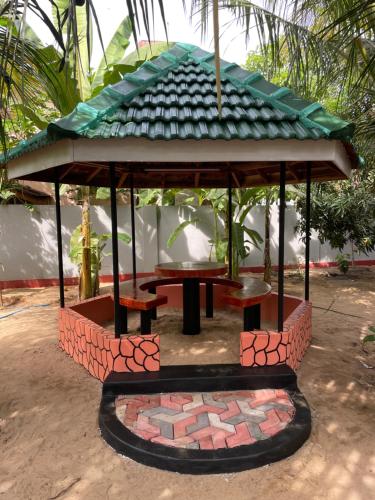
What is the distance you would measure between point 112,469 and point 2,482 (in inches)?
29.9

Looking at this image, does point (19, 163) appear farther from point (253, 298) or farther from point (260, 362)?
point (260, 362)

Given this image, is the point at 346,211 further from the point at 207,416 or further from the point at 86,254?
the point at 207,416

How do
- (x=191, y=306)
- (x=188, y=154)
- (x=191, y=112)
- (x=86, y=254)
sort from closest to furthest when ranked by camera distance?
(x=188, y=154)
(x=191, y=112)
(x=191, y=306)
(x=86, y=254)

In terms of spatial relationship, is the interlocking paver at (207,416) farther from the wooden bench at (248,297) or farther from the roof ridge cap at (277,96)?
the roof ridge cap at (277,96)

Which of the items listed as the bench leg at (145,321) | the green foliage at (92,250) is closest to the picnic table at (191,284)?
the bench leg at (145,321)

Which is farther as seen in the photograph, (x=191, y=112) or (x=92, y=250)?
(x=92, y=250)

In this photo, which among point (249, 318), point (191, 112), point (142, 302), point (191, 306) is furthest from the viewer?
point (191, 306)

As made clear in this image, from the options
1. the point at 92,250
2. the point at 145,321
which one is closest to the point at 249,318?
the point at 145,321

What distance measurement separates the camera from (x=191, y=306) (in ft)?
18.1

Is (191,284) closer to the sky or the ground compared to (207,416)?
closer to the sky

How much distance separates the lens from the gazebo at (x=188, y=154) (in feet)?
9.83

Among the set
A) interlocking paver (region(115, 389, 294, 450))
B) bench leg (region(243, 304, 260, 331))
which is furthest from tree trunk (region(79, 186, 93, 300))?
interlocking paver (region(115, 389, 294, 450))

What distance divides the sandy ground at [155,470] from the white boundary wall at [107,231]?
385 centimetres

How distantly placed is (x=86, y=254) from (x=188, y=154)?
4024 mm
